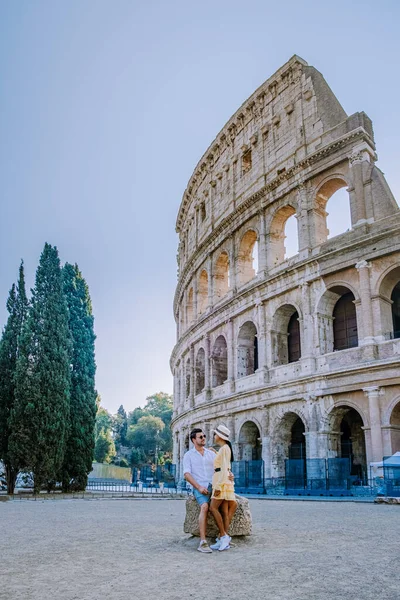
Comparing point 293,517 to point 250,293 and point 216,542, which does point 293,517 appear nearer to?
point 216,542

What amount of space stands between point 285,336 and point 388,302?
16.4 feet

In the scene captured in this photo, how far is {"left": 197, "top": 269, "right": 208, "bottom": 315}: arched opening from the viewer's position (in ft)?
97.2

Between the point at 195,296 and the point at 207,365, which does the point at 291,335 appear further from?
the point at 195,296

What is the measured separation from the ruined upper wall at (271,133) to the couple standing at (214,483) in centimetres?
1687

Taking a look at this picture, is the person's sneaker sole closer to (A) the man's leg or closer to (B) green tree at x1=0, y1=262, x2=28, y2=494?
(A) the man's leg

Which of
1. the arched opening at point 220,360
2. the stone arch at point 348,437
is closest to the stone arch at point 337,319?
the stone arch at point 348,437

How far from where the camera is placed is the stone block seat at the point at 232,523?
6340 mm

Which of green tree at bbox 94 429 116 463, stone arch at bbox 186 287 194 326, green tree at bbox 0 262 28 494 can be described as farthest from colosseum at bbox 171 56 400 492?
green tree at bbox 94 429 116 463

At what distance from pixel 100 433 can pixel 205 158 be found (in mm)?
48875

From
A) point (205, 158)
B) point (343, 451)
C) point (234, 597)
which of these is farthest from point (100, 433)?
point (234, 597)

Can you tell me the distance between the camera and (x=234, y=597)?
377cm

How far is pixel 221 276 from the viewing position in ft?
90.9

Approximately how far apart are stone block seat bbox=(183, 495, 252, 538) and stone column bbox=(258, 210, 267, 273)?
16.8 metres

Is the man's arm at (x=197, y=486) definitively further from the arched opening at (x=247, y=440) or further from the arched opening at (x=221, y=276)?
the arched opening at (x=221, y=276)
